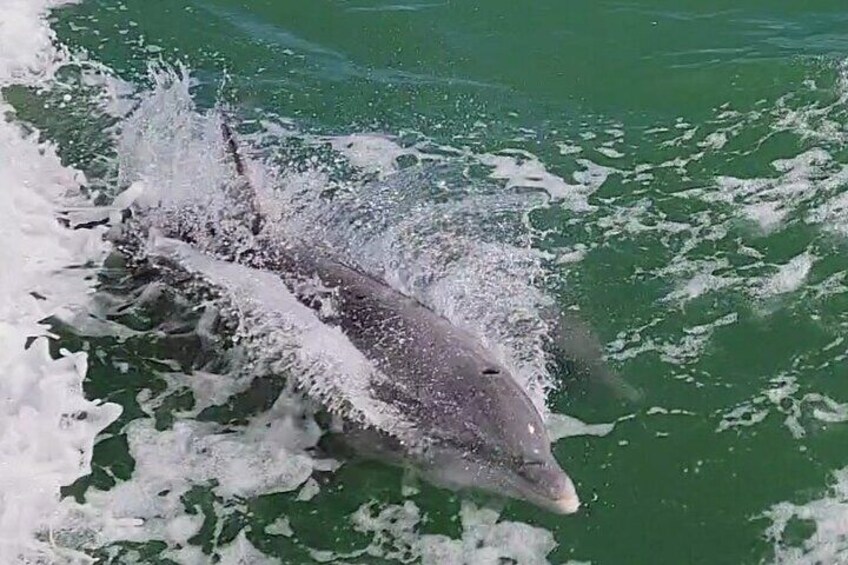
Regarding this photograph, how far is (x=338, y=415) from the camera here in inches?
313

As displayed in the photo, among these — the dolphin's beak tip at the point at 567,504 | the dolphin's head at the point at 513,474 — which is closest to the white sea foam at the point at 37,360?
the dolphin's head at the point at 513,474

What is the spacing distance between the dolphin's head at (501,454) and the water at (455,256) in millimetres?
217

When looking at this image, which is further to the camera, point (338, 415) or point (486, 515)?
point (338, 415)

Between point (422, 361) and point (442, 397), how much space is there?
0.33m

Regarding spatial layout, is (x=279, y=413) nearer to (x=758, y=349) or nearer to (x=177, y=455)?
(x=177, y=455)

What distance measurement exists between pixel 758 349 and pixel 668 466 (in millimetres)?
1338

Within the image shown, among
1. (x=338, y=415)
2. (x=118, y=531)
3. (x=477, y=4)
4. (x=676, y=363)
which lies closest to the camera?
(x=118, y=531)

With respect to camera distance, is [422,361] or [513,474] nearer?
[513,474]

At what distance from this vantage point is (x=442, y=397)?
7.49 m

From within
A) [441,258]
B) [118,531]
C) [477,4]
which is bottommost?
[118,531]

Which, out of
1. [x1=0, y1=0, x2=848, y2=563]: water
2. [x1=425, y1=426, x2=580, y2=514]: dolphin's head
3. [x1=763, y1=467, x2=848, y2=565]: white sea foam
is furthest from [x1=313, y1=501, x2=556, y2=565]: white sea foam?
[x1=763, y1=467, x2=848, y2=565]: white sea foam

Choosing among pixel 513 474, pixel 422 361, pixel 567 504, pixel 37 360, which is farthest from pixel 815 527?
pixel 37 360

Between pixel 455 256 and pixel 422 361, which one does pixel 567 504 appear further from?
pixel 455 256

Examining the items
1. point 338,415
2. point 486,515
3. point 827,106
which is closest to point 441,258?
point 338,415
